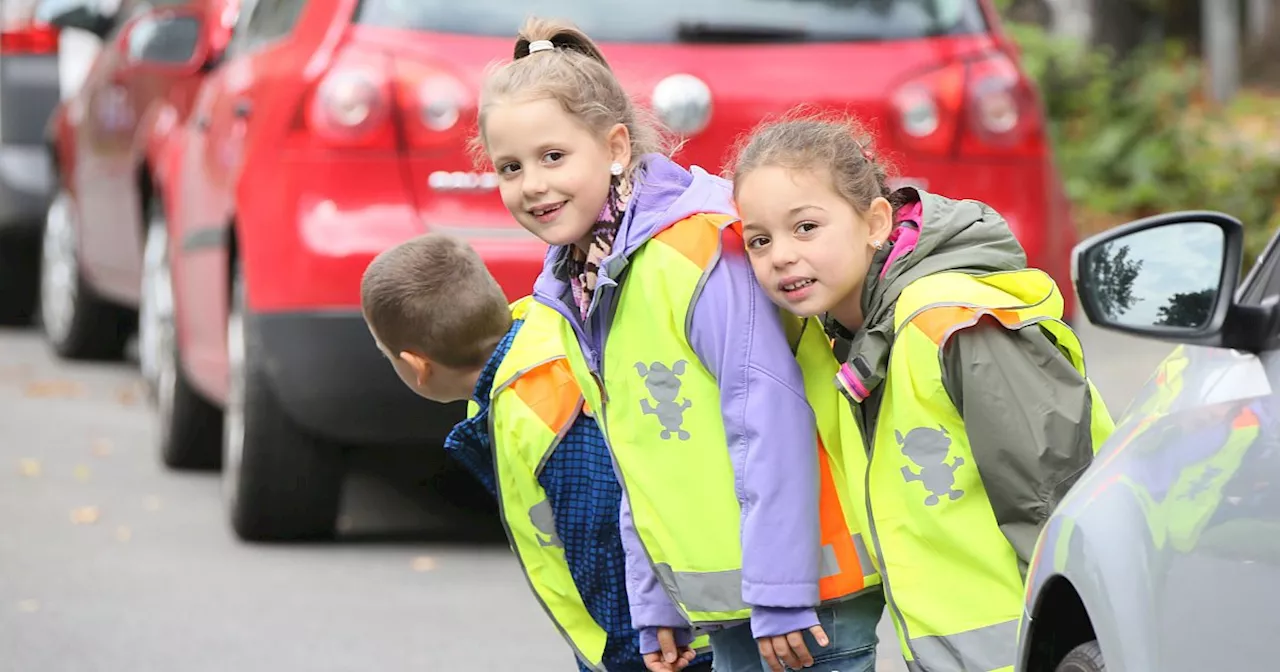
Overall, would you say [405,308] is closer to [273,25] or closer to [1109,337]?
[273,25]

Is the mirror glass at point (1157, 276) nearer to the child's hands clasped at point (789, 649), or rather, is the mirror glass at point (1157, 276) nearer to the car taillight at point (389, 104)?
the child's hands clasped at point (789, 649)

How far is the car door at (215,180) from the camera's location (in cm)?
696

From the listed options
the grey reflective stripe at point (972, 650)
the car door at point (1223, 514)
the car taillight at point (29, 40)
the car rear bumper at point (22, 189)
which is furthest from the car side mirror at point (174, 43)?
the car door at point (1223, 514)

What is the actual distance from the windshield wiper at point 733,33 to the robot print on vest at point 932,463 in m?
3.36

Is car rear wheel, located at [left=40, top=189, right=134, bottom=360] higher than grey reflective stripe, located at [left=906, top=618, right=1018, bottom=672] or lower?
lower

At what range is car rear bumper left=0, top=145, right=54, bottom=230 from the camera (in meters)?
12.5

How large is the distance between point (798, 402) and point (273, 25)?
4181 mm

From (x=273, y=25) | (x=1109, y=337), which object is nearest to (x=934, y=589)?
(x=273, y=25)

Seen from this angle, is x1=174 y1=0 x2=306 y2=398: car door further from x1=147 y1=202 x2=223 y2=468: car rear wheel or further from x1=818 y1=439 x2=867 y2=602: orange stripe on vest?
x1=818 y1=439 x2=867 y2=602: orange stripe on vest

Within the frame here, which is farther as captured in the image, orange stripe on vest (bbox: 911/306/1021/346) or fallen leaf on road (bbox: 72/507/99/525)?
fallen leaf on road (bbox: 72/507/99/525)

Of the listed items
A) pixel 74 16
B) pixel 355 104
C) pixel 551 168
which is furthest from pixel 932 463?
pixel 74 16

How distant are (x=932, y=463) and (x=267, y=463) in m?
3.73

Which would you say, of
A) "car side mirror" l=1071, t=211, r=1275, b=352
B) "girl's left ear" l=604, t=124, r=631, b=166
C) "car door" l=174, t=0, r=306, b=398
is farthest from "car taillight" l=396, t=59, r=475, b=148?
"car side mirror" l=1071, t=211, r=1275, b=352

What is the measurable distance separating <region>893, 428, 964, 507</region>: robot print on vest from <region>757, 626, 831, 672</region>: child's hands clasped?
30cm
